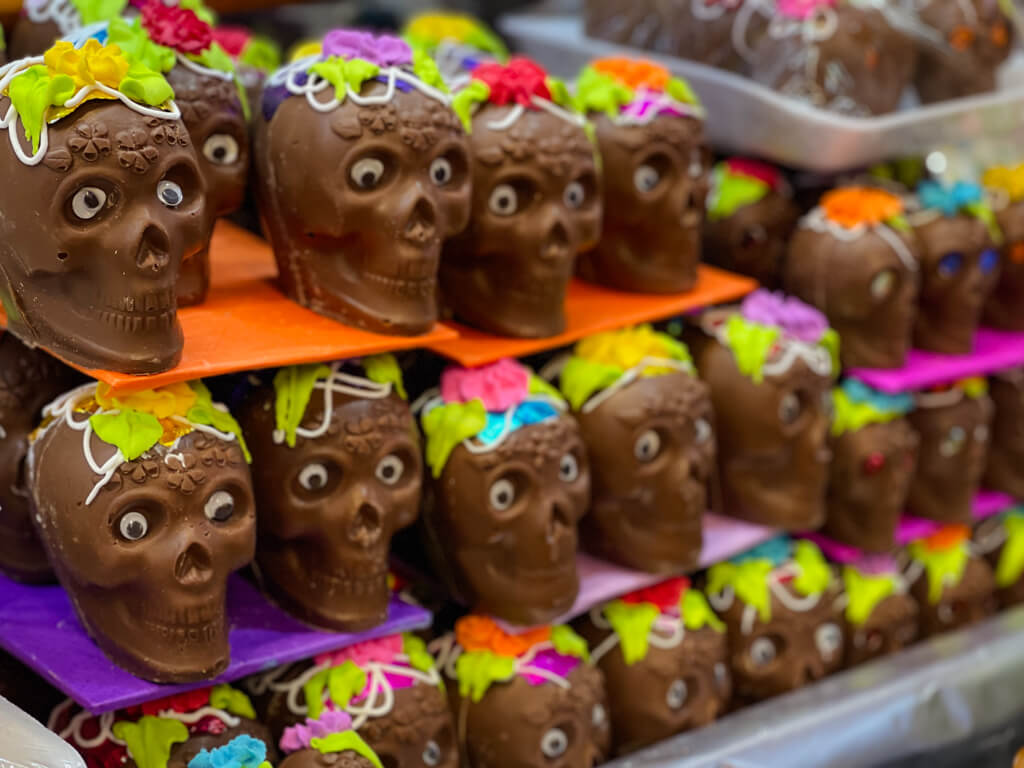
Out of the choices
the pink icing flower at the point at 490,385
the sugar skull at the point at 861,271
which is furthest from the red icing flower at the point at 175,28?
the sugar skull at the point at 861,271

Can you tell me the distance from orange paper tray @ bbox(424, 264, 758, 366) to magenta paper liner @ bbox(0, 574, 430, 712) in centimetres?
39

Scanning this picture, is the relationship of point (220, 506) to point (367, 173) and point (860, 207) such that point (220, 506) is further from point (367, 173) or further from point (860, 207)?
point (860, 207)

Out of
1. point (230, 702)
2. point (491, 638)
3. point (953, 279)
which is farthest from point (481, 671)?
point (953, 279)

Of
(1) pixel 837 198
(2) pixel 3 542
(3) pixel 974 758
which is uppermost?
(1) pixel 837 198

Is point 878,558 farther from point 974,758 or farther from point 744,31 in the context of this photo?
point 744,31

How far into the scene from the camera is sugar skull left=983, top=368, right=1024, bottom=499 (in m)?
2.95

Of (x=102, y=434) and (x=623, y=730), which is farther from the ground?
(x=102, y=434)

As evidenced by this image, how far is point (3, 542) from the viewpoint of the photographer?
198 centimetres

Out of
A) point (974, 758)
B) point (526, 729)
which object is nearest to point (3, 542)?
point (526, 729)

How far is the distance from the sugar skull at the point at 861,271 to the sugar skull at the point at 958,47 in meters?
0.33

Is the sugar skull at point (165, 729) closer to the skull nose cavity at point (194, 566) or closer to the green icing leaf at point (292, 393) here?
the skull nose cavity at point (194, 566)

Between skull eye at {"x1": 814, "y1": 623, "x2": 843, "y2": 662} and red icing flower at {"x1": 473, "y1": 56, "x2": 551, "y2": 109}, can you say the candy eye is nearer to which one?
skull eye at {"x1": 814, "y1": 623, "x2": 843, "y2": 662}

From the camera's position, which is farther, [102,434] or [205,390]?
[205,390]

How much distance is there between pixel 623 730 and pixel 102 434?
3.54ft
